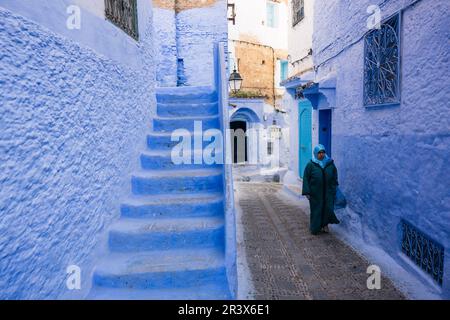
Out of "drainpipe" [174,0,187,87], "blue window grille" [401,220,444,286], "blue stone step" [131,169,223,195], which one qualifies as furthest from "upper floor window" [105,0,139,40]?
"drainpipe" [174,0,187,87]

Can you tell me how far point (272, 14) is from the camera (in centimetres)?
2006

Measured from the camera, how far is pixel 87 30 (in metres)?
3.17

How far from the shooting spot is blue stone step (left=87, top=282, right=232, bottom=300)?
2.96 m

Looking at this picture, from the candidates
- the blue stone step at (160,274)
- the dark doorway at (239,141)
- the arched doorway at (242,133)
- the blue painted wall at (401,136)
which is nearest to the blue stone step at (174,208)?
the blue stone step at (160,274)

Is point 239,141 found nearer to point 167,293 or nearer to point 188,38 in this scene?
point 188,38

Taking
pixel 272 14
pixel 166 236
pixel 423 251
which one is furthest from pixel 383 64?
pixel 272 14

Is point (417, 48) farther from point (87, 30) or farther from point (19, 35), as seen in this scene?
point (19, 35)

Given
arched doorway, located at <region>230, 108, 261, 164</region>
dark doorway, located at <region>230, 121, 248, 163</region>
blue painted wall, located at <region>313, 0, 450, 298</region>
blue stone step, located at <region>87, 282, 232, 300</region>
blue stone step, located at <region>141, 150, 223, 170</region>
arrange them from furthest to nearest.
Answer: dark doorway, located at <region>230, 121, 248, 163</region> < arched doorway, located at <region>230, 108, 261, 164</region> < blue stone step, located at <region>141, 150, 223, 170</region> < blue painted wall, located at <region>313, 0, 450, 298</region> < blue stone step, located at <region>87, 282, 232, 300</region>

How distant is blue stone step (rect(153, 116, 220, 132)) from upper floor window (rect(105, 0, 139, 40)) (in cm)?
138

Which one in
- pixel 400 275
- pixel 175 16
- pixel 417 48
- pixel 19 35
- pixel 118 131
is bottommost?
pixel 400 275

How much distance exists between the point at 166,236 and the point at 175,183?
35.9 inches

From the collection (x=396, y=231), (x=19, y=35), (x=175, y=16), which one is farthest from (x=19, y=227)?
(x=175, y=16)

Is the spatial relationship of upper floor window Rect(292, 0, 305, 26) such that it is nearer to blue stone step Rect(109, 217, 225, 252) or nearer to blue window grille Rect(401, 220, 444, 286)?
blue window grille Rect(401, 220, 444, 286)
